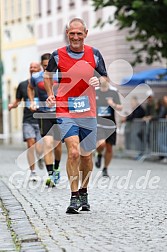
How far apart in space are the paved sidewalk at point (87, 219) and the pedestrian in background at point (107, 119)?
81.6 inches

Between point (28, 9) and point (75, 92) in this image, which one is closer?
point (75, 92)

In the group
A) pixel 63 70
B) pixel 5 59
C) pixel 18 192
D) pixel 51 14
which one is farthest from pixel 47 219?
pixel 5 59

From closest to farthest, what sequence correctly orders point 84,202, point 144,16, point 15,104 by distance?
point 84,202, point 15,104, point 144,16

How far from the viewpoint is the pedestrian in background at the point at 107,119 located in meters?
15.8

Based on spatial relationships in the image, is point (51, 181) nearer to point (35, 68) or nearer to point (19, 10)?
point (35, 68)

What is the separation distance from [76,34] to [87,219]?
1787 mm

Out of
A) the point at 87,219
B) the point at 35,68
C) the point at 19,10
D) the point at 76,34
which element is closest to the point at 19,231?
the point at 87,219

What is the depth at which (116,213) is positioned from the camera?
9.48 m

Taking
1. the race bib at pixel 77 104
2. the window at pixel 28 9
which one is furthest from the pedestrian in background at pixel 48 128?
the window at pixel 28 9

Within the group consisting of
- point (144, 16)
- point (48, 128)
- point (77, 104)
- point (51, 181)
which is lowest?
point (51, 181)

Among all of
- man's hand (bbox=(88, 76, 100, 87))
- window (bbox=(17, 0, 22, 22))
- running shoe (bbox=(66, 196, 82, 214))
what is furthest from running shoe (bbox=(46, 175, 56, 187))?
window (bbox=(17, 0, 22, 22))

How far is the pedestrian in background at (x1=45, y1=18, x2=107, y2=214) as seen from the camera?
31.0 feet

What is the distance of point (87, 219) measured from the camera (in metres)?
8.95

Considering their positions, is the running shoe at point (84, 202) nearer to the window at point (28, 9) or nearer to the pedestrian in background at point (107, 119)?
the pedestrian in background at point (107, 119)
